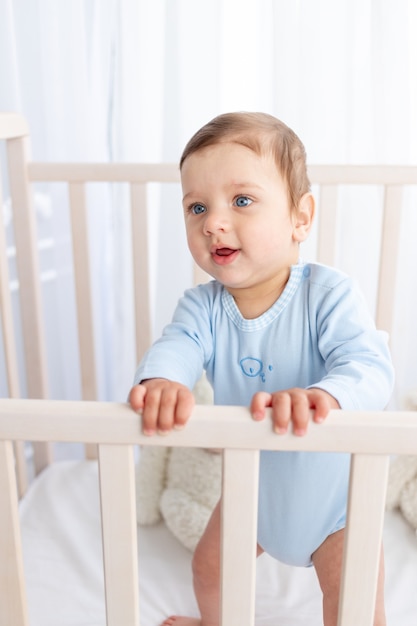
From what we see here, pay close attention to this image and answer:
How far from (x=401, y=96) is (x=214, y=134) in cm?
64

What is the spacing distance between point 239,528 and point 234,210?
0.35 m

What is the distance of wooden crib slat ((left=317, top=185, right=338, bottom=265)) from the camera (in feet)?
4.26

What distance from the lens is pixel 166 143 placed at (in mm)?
1468

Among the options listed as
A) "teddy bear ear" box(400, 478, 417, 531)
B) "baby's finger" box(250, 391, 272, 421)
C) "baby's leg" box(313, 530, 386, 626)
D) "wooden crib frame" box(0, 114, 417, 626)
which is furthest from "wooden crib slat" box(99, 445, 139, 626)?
"teddy bear ear" box(400, 478, 417, 531)

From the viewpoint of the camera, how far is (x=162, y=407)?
63cm

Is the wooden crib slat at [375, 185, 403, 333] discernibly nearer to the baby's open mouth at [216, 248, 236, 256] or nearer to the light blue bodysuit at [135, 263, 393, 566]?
the light blue bodysuit at [135, 263, 393, 566]

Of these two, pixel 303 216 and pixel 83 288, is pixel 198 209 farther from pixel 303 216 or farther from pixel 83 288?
pixel 83 288

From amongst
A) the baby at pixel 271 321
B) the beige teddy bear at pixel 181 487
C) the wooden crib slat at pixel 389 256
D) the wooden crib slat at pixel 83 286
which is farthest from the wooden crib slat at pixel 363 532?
the wooden crib slat at pixel 83 286

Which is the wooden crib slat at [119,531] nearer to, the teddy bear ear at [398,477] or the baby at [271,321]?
the baby at [271,321]

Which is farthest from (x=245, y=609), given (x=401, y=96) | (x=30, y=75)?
(x=30, y=75)

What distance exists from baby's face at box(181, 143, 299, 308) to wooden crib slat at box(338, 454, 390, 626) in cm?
29

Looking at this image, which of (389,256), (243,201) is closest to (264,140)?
(243,201)

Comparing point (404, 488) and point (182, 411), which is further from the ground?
point (182, 411)

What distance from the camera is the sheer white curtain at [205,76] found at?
1.32 meters
